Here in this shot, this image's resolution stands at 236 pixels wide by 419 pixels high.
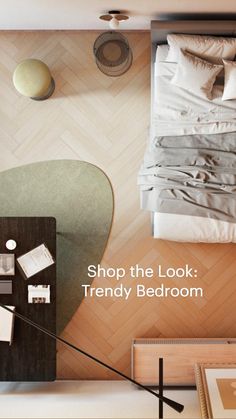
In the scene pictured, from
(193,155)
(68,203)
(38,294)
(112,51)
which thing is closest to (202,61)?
(193,155)

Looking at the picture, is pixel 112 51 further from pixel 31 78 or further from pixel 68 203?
pixel 68 203

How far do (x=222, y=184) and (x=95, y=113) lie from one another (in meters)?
1.03

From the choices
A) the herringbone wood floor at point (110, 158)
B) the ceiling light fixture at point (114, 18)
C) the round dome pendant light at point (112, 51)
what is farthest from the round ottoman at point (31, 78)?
the ceiling light fixture at point (114, 18)

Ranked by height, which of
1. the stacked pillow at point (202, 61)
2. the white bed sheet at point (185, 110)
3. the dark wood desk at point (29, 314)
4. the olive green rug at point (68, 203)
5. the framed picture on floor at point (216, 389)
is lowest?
the framed picture on floor at point (216, 389)

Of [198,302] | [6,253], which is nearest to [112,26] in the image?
[6,253]

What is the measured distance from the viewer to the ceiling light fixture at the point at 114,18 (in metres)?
3.75

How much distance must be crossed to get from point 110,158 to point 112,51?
691mm

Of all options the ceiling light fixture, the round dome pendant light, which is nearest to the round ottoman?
the round dome pendant light

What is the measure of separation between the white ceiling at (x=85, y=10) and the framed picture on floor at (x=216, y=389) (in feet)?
7.02

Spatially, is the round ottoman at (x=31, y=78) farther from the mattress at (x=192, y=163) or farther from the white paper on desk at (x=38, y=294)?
the white paper on desk at (x=38, y=294)

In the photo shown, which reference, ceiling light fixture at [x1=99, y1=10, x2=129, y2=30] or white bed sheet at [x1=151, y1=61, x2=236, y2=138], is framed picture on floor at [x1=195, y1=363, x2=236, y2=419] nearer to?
white bed sheet at [x1=151, y1=61, x2=236, y2=138]

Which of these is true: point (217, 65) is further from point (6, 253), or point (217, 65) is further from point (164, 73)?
point (6, 253)

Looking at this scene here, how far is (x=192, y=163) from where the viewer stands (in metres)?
3.78

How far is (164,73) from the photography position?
151 inches
